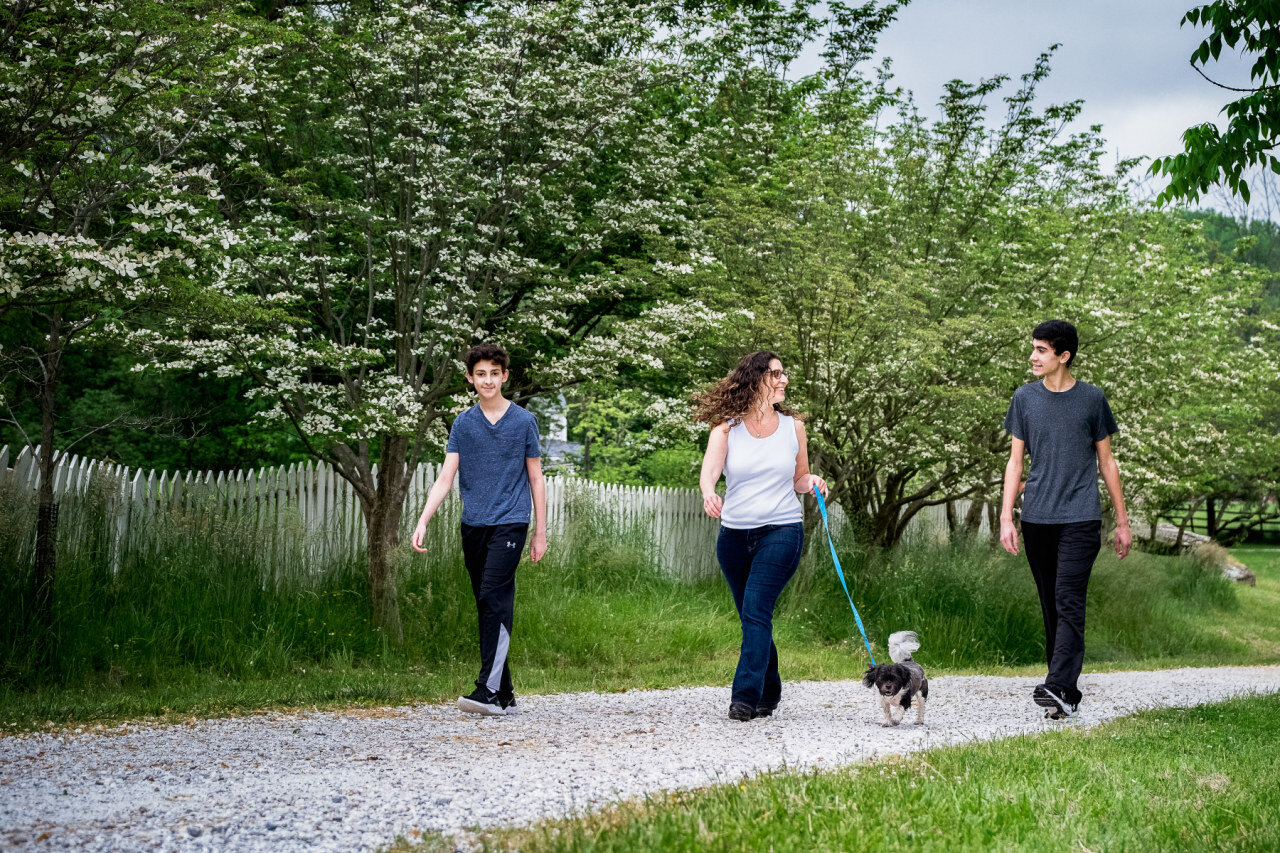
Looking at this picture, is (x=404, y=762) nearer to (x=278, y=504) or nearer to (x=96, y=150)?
(x=96, y=150)

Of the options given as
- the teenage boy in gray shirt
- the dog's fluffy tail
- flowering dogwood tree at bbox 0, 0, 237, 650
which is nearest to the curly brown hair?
the dog's fluffy tail

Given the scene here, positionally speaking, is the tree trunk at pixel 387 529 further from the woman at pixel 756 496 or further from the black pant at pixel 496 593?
the woman at pixel 756 496

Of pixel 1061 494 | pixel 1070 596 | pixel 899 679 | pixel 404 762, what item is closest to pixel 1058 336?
pixel 1061 494

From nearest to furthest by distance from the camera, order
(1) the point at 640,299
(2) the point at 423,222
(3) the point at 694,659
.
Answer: (3) the point at 694,659, (2) the point at 423,222, (1) the point at 640,299

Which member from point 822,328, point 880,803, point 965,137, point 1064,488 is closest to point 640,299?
point 822,328

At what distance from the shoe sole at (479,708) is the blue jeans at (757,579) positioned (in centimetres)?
136

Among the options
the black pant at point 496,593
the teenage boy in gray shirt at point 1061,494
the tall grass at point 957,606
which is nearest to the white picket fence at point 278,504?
the tall grass at point 957,606

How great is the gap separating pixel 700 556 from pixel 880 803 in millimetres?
11363

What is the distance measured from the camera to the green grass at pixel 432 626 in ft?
24.8

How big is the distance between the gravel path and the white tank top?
3.69 ft

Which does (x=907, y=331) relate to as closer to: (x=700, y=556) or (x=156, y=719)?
(x=700, y=556)

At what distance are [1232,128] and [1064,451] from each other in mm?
2871

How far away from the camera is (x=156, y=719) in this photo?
613 cm

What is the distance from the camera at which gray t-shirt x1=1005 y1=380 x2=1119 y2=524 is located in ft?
21.2
